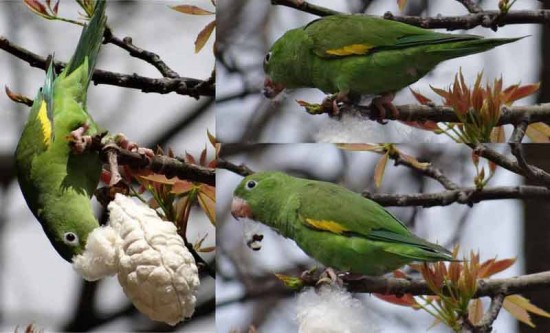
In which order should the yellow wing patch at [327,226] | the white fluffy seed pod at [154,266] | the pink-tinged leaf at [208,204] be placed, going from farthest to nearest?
the pink-tinged leaf at [208,204] → the yellow wing patch at [327,226] → the white fluffy seed pod at [154,266]

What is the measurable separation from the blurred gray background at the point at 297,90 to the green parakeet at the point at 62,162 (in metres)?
0.22

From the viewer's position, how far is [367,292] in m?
1.31

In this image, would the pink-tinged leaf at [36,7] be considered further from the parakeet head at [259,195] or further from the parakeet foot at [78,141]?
the parakeet head at [259,195]

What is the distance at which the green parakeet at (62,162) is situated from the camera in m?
1.24

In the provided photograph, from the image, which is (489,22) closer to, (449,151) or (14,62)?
(449,151)

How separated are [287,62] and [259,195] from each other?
0.22m

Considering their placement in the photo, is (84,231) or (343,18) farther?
(343,18)

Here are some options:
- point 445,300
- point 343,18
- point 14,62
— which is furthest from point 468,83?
point 14,62

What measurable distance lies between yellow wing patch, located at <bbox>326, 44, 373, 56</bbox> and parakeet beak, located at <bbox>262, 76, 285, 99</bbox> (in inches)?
4.3

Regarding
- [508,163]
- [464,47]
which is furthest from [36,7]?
[508,163]

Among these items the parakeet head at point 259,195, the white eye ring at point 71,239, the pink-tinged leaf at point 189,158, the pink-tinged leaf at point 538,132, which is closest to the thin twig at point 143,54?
the pink-tinged leaf at point 189,158

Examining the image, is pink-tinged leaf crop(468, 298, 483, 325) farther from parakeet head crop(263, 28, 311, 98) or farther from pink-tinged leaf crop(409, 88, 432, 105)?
parakeet head crop(263, 28, 311, 98)

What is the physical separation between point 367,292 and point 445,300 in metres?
0.12

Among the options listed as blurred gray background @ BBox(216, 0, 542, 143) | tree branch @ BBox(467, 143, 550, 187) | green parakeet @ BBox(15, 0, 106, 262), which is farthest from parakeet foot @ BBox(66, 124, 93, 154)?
tree branch @ BBox(467, 143, 550, 187)
